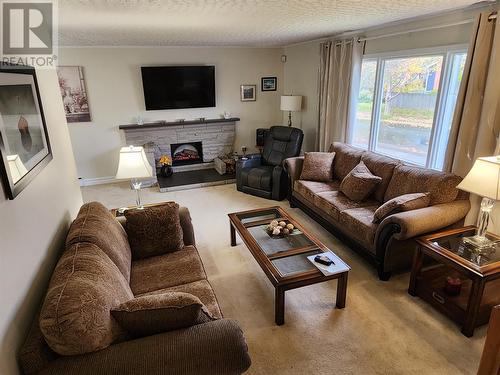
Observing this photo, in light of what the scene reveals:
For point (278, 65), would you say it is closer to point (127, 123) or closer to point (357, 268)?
point (127, 123)

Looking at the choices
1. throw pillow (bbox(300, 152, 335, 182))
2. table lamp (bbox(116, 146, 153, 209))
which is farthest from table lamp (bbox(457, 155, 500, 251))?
table lamp (bbox(116, 146, 153, 209))

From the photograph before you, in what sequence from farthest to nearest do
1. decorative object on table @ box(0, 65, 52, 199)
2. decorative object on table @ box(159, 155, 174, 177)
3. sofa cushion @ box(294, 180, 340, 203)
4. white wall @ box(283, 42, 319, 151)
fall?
decorative object on table @ box(159, 155, 174, 177) < white wall @ box(283, 42, 319, 151) < sofa cushion @ box(294, 180, 340, 203) < decorative object on table @ box(0, 65, 52, 199)

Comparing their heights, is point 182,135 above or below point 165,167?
above

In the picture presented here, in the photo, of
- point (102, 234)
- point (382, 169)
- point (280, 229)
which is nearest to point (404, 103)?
point (382, 169)

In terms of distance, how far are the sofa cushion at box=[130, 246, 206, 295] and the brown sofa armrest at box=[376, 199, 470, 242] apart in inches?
62.6

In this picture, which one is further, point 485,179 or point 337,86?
point 337,86

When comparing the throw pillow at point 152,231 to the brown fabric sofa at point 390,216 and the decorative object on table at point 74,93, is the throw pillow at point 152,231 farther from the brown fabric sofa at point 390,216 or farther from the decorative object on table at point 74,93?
the decorative object on table at point 74,93

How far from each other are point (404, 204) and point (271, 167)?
2607mm

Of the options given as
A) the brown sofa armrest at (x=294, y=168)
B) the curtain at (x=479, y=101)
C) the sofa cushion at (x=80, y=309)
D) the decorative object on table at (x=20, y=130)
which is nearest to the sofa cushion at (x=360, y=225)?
the curtain at (x=479, y=101)

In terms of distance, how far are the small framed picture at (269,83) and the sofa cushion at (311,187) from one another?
278 centimetres

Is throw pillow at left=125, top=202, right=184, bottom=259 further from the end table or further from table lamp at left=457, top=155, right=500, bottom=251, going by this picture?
table lamp at left=457, top=155, right=500, bottom=251

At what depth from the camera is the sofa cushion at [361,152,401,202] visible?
11.3 feet

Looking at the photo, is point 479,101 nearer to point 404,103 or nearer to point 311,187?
point 404,103

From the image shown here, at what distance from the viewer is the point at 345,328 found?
7.50 ft
